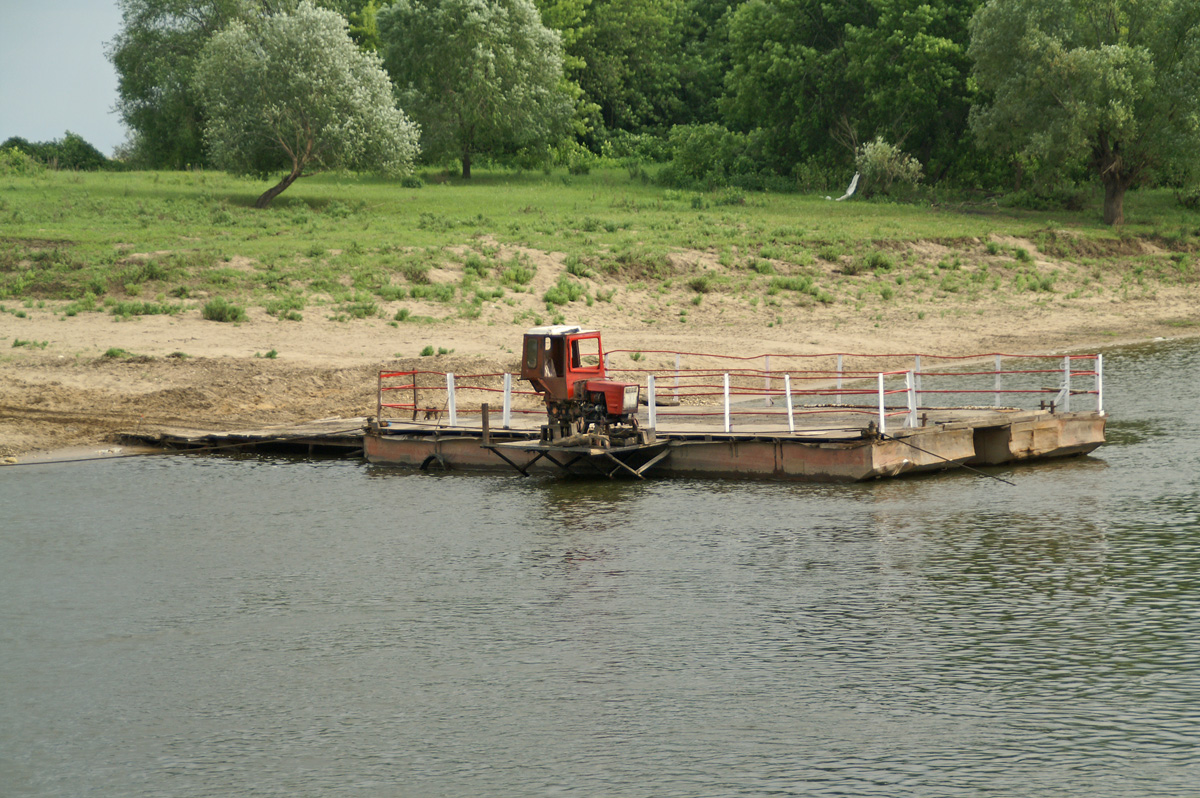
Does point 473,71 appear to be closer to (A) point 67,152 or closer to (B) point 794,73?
(B) point 794,73

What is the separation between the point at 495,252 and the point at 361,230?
7.02 metres

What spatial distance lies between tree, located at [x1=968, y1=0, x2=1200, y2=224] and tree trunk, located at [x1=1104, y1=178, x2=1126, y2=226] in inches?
1.9

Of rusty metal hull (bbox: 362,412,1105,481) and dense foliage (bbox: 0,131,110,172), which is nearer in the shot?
rusty metal hull (bbox: 362,412,1105,481)

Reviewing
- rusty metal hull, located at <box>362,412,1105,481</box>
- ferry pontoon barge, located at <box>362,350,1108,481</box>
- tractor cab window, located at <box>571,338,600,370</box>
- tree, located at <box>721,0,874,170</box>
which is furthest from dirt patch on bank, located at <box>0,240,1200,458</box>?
tree, located at <box>721,0,874,170</box>

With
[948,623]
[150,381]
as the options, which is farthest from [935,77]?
[948,623]

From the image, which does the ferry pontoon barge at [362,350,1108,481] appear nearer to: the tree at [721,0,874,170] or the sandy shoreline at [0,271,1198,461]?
the sandy shoreline at [0,271,1198,461]

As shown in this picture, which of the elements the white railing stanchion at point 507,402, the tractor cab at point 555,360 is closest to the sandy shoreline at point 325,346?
the white railing stanchion at point 507,402

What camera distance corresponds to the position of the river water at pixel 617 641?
12.6 meters

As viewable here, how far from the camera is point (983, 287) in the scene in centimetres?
5106

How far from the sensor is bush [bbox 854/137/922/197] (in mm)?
67750

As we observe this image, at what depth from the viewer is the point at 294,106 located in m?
55.9

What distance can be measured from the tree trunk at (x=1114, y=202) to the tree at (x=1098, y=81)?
0.05m

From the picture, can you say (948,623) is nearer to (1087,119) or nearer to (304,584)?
(304,584)

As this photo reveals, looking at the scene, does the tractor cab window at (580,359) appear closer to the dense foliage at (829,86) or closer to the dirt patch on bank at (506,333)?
the dirt patch on bank at (506,333)
